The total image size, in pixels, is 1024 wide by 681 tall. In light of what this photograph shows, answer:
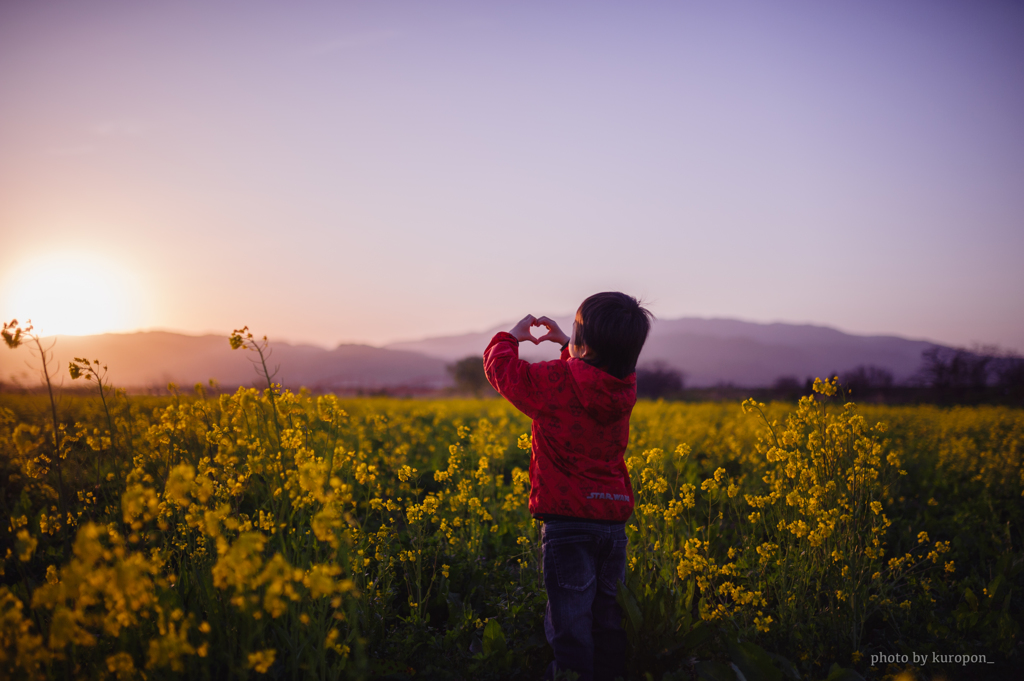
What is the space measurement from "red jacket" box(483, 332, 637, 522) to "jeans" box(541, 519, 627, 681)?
0.10 m

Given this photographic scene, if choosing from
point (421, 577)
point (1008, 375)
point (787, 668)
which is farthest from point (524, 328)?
point (1008, 375)

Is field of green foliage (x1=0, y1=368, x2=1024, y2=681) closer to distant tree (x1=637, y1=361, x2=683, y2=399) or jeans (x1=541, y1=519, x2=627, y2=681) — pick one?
jeans (x1=541, y1=519, x2=627, y2=681)

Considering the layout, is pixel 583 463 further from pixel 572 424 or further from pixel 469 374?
pixel 469 374

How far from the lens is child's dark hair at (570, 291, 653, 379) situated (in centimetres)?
230

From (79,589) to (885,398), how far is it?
29.2 meters

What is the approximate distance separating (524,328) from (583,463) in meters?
0.70

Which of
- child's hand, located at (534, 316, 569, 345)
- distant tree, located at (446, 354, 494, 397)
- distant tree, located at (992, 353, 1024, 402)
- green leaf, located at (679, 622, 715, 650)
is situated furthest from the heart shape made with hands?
distant tree, located at (446, 354, 494, 397)

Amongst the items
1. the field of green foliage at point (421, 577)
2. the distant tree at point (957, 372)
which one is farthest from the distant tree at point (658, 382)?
the field of green foliage at point (421, 577)

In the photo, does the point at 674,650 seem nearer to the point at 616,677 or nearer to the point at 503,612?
the point at 616,677

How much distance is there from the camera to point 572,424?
2402 mm

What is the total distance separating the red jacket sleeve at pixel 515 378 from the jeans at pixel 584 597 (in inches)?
22.3

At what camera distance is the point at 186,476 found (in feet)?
5.24

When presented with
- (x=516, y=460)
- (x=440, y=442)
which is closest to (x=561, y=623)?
(x=516, y=460)

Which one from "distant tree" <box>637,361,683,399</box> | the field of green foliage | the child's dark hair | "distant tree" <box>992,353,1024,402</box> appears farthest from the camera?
"distant tree" <box>637,361,683,399</box>
